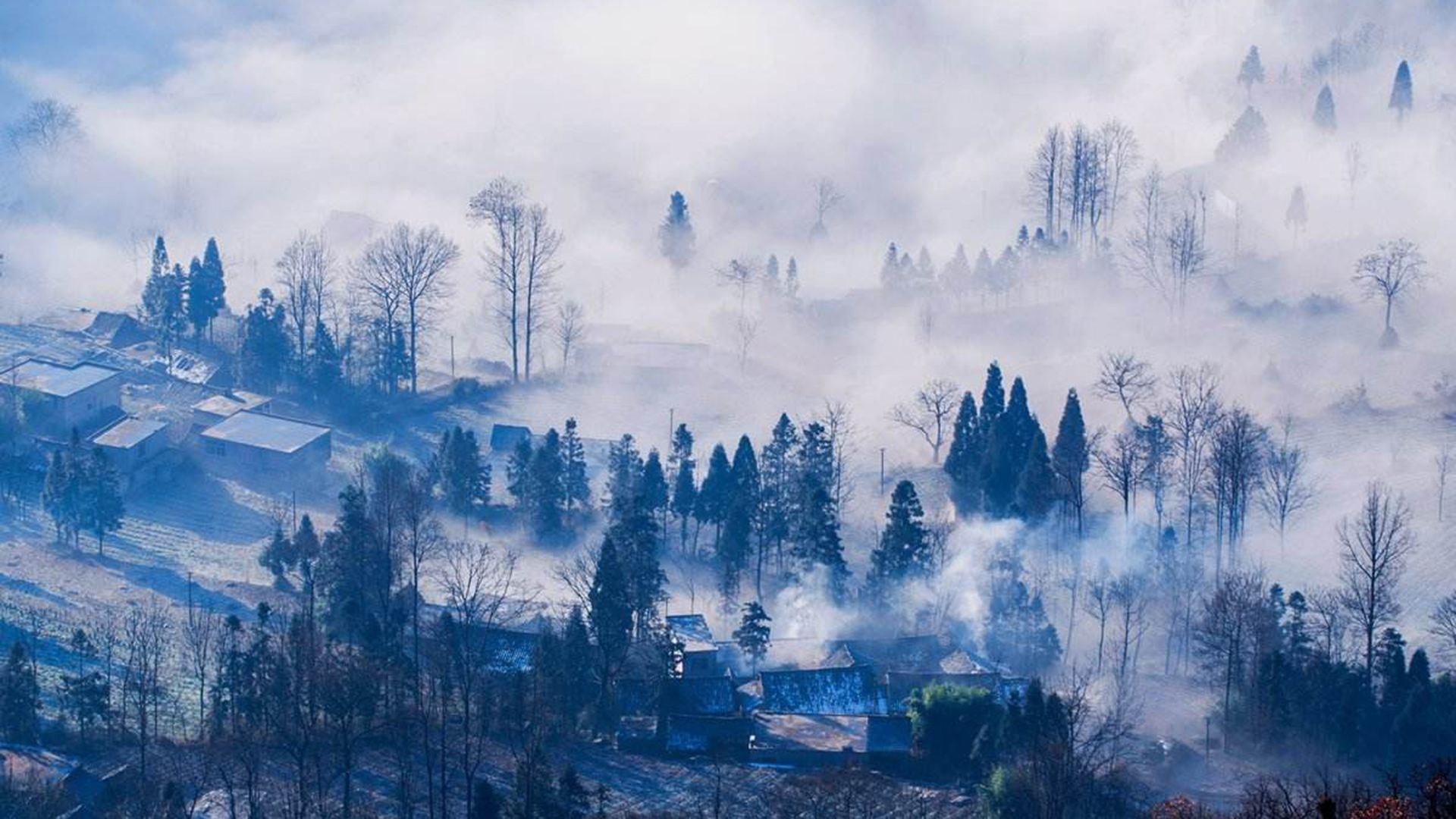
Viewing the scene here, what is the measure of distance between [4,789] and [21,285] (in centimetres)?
4676

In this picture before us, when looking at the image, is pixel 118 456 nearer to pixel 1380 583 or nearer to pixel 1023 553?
pixel 1023 553

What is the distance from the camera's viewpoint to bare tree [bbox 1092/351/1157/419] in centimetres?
6994

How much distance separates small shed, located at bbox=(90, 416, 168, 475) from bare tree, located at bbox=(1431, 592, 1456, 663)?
3817cm

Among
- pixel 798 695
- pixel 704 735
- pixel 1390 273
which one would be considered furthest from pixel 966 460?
pixel 1390 273

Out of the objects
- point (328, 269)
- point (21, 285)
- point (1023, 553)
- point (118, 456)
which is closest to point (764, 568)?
point (1023, 553)

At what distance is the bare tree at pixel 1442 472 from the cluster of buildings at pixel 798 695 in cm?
1591

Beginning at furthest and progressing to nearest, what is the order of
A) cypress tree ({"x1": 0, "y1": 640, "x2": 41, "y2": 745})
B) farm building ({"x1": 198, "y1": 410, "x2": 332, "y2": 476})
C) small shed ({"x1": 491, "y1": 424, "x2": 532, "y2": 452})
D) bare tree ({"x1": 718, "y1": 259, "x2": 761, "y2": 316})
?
bare tree ({"x1": 718, "y1": 259, "x2": 761, "y2": 316})
small shed ({"x1": 491, "y1": 424, "x2": 532, "y2": 452})
farm building ({"x1": 198, "y1": 410, "x2": 332, "y2": 476})
cypress tree ({"x1": 0, "y1": 640, "x2": 41, "y2": 745})

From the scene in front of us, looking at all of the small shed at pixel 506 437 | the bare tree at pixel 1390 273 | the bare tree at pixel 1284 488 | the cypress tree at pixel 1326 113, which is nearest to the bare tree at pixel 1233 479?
the bare tree at pixel 1284 488

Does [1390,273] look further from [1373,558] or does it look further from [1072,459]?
[1373,558]

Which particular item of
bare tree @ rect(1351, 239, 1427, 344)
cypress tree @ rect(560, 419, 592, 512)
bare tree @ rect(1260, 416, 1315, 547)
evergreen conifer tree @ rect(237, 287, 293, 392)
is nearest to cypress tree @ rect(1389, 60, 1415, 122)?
bare tree @ rect(1351, 239, 1427, 344)

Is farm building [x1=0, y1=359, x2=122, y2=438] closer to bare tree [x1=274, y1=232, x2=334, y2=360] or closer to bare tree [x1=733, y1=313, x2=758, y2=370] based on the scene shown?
bare tree [x1=274, y1=232, x2=334, y2=360]

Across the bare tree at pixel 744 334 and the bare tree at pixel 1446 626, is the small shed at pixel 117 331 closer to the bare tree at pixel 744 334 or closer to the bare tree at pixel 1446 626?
the bare tree at pixel 744 334

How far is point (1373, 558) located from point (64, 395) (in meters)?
40.6

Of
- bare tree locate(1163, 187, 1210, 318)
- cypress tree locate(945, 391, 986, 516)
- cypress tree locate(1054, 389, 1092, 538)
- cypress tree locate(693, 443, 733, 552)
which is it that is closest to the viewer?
cypress tree locate(1054, 389, 1092, 538)
